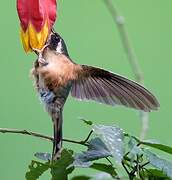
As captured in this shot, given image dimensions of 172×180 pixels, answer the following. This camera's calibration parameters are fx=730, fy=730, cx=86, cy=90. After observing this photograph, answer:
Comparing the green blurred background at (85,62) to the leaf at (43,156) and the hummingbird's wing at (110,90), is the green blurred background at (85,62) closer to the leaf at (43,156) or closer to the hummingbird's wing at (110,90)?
the hummingbird's wing at (110,90)

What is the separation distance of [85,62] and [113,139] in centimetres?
134

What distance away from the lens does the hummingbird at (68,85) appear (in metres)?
1.19

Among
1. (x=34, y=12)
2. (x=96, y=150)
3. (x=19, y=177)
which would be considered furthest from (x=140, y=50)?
(x=96, y=150)

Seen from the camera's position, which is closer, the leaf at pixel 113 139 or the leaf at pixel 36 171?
the leaf at pixel 113 139

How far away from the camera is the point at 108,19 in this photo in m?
2.44

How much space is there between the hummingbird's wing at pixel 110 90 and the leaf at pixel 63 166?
8.3 inches

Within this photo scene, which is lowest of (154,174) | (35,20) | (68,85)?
(154,174)

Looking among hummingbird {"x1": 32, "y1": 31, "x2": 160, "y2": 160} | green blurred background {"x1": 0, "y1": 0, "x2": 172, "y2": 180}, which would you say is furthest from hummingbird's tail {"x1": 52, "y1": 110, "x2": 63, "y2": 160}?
green blurred background {"x1": 0, "y1": 0, "x2": 172, "y2": 180}

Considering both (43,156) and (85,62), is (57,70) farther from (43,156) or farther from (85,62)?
(85,62)

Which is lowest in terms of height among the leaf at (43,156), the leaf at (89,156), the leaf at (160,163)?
the leaf at (160,163)

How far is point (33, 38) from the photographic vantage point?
1184 millimetres

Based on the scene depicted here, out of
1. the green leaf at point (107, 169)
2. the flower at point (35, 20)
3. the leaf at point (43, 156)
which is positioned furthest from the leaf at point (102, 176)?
the flower at point (35, 20)

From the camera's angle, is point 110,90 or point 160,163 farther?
point 110,90

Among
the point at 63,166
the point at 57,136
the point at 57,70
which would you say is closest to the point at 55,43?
the point at 57,70
